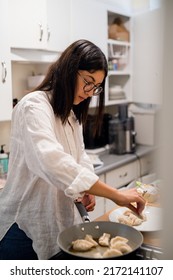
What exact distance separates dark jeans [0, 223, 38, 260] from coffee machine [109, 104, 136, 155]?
65.3 inches

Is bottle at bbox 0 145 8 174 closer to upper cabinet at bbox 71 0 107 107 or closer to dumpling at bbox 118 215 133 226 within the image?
upper cabinet at bbox 71 0 107 107

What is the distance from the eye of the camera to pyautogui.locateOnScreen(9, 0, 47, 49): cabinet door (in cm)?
186

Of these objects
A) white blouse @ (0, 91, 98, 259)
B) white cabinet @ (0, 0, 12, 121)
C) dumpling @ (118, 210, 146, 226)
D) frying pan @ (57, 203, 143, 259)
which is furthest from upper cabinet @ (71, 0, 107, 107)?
frying pan @ (57, 203, 143, 259)

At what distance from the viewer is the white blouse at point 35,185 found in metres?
0.99

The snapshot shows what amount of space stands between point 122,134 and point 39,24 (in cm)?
117

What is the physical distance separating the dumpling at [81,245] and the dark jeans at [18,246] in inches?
12.4

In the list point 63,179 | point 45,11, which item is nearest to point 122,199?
point 63,179

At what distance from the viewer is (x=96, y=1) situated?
252cm

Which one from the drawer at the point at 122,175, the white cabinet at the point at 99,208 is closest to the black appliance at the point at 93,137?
the drawer at the point at 122,175

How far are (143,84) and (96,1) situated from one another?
860 mm

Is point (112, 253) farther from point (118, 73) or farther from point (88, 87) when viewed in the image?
point (118, 73)

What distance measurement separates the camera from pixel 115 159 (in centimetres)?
256

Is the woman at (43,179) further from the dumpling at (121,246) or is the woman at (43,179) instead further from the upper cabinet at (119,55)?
the upper cabinet at (119,55)
